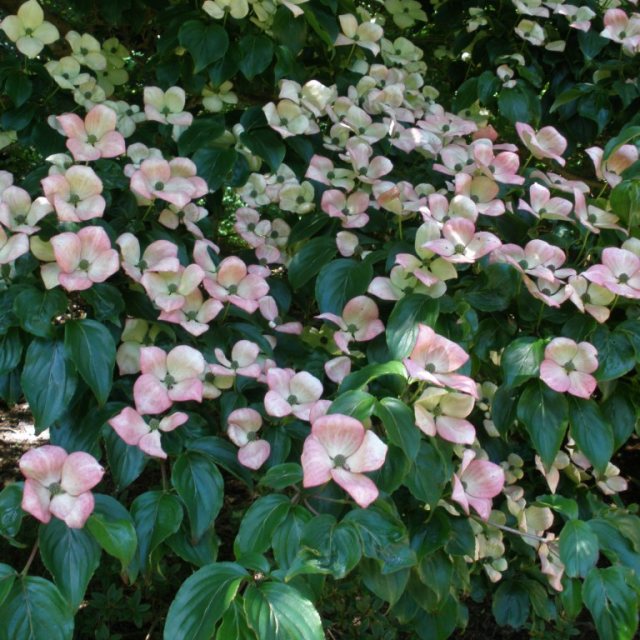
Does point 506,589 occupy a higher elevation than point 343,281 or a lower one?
lower

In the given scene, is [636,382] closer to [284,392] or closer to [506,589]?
[284,392]

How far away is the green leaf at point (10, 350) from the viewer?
1.01m

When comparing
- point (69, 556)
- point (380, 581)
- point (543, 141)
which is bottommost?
point (380, 581)

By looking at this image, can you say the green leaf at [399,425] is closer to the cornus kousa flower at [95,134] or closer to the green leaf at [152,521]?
the green leaf at [152,521]

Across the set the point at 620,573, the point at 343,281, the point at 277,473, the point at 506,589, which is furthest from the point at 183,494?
the point at 506,589

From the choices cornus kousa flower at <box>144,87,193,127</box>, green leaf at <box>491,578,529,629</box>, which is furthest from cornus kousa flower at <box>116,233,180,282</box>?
green leaf at <box>491,578,529,629</box>

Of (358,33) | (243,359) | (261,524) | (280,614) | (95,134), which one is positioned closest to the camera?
(280,614)

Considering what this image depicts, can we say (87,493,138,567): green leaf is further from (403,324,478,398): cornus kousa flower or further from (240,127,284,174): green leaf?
(240,127,284,174): green leaf

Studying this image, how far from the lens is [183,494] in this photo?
3.08 ft

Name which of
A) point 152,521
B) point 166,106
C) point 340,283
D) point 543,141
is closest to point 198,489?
point 152,521

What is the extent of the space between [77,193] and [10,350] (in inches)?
9.5

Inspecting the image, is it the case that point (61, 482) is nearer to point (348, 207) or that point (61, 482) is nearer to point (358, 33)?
point (348, 207)

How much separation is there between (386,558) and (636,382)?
0.55m

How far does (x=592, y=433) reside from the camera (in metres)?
1.09
